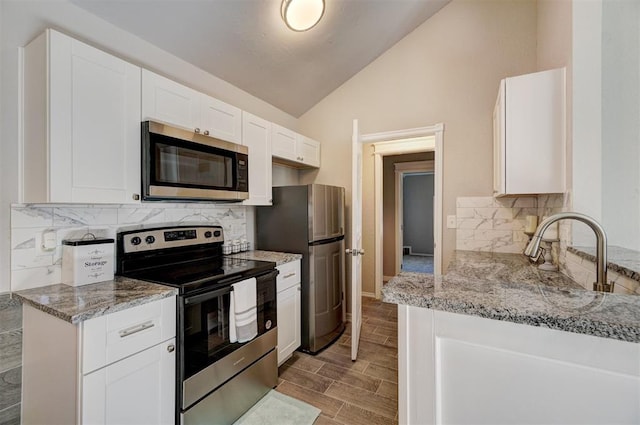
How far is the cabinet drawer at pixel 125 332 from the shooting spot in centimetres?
116

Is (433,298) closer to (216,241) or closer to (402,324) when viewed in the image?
(402,324)

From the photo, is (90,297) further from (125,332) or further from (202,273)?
(202,273)

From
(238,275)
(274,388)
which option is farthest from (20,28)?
(274,388)

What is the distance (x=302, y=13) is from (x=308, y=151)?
132 cm

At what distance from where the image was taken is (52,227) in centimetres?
152

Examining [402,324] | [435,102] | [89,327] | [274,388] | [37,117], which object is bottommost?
[274,388]

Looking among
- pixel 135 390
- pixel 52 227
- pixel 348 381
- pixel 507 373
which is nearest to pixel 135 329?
pixel 135 390

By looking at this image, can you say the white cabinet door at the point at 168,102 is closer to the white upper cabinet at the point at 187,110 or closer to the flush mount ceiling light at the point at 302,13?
the white upper cabinet at the point at 187,110

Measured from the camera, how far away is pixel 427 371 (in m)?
0.76

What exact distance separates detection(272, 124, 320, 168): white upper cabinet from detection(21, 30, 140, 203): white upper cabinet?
4.16 feet

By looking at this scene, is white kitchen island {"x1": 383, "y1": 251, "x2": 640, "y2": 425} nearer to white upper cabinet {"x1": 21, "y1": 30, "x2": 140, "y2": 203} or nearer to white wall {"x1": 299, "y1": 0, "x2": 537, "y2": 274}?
white upper cabinet {"x1": 21, "y1": 30, "x2": 140, "y2": 203}

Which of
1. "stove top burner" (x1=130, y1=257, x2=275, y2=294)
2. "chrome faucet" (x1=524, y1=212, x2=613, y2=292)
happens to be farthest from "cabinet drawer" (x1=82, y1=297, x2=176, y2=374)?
"chrome faucet" (x1=524, y1=212, x2=613, y2=292)

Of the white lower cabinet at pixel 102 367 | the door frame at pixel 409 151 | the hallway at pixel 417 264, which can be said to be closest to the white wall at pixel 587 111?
the door frame at pixel 409 151

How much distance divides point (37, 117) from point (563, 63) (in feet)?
9.28
